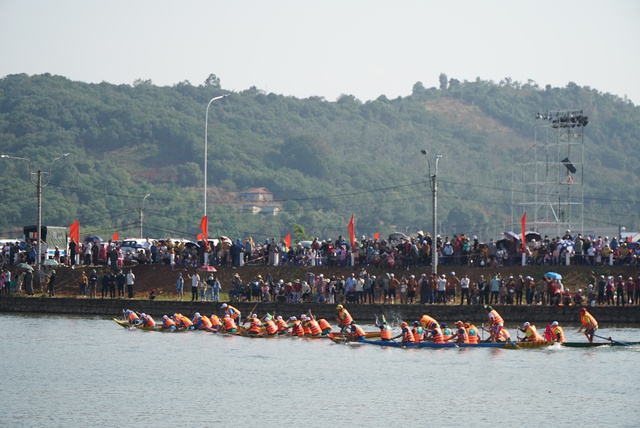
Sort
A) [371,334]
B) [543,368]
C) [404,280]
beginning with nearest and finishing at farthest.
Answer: [543,368]
[371,334]
[404,280]

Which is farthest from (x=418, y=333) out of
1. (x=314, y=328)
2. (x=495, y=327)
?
(x=314, y=328)

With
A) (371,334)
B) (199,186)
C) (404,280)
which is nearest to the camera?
(371,334)

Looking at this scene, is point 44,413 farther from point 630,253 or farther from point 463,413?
point 630,253

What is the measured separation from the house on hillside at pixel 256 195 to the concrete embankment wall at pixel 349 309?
11369cm

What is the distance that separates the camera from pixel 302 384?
43344mm

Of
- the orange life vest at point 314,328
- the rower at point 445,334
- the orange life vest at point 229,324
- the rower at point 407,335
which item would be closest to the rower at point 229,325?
the orange life vest at point 229,324

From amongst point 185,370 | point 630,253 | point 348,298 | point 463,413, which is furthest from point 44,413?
point 630,253

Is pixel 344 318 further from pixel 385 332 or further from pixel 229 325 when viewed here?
pixel 229 325

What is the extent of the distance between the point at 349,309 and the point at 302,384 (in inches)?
597

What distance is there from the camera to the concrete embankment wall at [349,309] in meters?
54.3

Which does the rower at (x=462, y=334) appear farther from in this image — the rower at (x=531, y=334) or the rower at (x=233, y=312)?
the rower at (x=233, y=312)

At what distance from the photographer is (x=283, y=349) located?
171 ft

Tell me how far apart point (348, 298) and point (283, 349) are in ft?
22.4

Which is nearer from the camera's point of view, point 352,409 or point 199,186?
point 352,409
